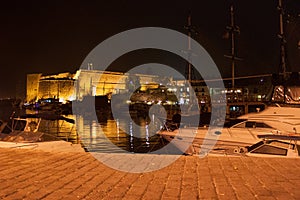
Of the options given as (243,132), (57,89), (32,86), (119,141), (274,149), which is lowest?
(119,141)

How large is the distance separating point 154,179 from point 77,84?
13474 centimetres

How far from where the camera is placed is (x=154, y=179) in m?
5.88

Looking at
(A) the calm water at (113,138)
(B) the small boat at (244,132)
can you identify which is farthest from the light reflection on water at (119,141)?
(B) the small boat at (244,132)

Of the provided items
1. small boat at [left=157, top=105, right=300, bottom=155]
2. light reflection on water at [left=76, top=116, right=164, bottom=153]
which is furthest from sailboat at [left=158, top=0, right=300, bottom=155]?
light reflection on water at [left=76, top=116, right=164, bottom=153]

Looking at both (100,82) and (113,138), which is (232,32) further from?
(100,82)

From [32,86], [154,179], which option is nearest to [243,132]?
[154,179]

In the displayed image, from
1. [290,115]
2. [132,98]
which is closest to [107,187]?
[290,115]

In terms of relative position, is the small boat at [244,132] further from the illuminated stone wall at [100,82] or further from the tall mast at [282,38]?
the illuminated stone wall at [100,82]

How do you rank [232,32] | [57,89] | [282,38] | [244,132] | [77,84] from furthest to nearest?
[77,84] → [57,89] → [232,32] → [282,38] → [244,132]

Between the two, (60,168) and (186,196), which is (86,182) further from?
(186,196)

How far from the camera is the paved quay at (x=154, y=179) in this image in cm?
487

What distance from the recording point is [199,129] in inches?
655

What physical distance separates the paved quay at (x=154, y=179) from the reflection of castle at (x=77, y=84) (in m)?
131

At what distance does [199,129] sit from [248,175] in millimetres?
10557
